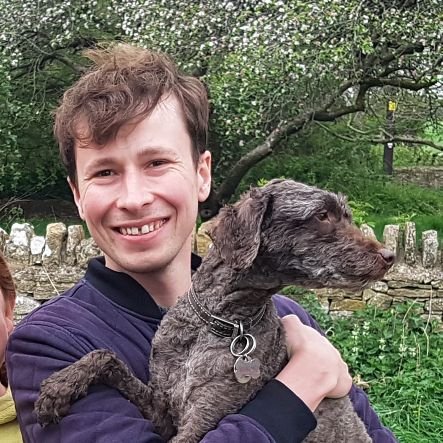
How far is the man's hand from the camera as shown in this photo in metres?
2.35

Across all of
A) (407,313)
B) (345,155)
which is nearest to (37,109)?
(345,155)

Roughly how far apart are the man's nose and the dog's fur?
12.6 inches

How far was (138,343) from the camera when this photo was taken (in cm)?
254

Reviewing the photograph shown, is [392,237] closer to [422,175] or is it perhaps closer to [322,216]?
[322,216]

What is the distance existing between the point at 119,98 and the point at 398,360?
488 centimetres

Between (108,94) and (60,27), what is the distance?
9315mm

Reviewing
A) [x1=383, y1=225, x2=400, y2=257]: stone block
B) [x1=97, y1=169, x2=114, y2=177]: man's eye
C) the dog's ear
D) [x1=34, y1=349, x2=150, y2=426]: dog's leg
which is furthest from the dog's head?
[x1=383, y1=225, x2=400, y2=257]: stone block

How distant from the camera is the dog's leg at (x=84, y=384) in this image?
222cm

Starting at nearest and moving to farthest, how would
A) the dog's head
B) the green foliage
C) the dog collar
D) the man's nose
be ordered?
1. the man's nose
2. the dog collar
3. the dog's head
4. the green foliage

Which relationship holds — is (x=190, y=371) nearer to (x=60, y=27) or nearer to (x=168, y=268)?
(x=168, y=268)

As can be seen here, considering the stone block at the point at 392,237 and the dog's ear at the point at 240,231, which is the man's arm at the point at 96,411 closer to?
the dog's ear at the point at 240,231

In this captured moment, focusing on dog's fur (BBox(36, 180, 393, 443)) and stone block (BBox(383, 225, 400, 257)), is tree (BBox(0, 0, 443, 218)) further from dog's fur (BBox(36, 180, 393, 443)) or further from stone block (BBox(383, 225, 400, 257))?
dog's fur (BBox(36, 180, 393, 443))

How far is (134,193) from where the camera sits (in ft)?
7.99

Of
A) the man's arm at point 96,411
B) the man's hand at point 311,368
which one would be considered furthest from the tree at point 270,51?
the man's arm at point 96,411
